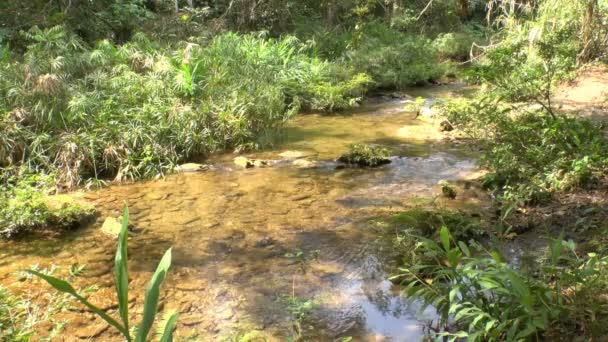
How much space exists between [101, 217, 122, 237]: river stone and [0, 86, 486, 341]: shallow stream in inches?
2.2

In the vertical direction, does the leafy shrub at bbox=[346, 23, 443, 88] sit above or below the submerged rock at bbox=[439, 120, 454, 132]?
above

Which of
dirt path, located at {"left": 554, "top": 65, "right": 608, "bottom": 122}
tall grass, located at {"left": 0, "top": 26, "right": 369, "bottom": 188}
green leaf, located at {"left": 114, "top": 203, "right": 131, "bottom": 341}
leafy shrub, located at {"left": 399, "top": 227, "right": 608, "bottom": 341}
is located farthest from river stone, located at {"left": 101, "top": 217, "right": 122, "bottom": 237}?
dirt path, located at {"left": 554, "top": 65, "right": 608, "bottom": 122}

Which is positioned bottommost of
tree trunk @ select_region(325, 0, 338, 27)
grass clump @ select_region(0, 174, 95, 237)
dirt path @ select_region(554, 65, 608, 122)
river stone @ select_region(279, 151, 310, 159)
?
river stone @ select_region(279, 151, 310, 159)

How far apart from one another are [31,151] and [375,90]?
9.56 m

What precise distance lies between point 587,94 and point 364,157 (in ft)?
17.0

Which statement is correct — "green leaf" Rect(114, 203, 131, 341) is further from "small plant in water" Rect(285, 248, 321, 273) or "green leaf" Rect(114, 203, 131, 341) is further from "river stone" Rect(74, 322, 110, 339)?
"small plant in water" Rect(285, 248, 321, 273)

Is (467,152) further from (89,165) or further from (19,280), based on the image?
(19,280)

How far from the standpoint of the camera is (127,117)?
25.7ft

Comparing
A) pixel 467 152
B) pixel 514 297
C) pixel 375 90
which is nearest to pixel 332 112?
pixel 375 90

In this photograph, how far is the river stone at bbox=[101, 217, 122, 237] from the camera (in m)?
5.37

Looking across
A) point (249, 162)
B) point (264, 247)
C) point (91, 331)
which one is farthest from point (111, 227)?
point (249, 162)

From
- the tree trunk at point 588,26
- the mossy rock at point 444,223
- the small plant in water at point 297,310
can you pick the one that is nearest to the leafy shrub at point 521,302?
the small plant in water at point 297,310

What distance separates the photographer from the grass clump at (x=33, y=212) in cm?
521

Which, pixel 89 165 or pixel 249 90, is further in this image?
pixel 249 90
